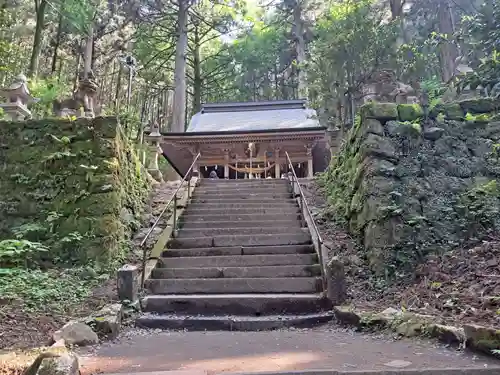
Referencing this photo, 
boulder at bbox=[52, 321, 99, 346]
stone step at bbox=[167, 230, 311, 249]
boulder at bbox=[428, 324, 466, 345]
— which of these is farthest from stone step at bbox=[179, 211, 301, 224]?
boulder at bbox=[428, 324, 466, 345]

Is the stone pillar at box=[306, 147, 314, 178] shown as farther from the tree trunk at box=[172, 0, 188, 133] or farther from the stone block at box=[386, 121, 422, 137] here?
the stone block at box=[386, 121, 422, 137]

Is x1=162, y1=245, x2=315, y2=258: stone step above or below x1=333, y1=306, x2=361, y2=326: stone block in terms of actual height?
above

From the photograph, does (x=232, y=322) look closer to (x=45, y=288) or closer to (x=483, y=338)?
(x=45, y=288)

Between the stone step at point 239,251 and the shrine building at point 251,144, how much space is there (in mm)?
6809

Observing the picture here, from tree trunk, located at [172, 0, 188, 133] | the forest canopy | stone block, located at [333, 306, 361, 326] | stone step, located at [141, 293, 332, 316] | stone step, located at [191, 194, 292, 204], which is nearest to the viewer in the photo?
stone block, located at [333, 306, 361, 326]

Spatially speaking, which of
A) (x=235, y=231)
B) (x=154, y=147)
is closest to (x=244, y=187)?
(x=235, y=231)

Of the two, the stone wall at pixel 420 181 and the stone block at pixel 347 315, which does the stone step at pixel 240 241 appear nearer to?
the stone wall at pixel 420 181

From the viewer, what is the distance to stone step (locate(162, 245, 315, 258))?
6211 millimetres

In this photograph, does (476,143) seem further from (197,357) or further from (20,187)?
(20,187)

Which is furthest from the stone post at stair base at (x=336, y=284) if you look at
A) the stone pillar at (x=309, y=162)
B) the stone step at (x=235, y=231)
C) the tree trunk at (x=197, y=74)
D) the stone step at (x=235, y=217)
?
the tree trunk at (x=197, y=74)

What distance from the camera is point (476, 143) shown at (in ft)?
20.7

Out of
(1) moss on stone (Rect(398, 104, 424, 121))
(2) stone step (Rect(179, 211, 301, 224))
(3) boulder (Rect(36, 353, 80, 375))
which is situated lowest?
(3) boulder (Rect(36, 353, 80, 375))

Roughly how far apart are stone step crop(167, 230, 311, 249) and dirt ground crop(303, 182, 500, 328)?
0.74m

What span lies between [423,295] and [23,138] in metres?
6.62
